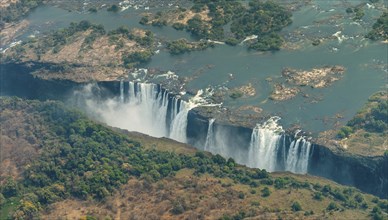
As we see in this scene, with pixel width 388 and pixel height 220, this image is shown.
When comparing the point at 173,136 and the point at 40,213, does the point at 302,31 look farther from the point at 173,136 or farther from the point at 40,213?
the point at 40,213

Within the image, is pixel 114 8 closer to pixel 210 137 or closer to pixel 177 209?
pixel 210 137

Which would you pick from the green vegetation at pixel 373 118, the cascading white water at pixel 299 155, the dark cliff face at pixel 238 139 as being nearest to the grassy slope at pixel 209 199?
the dark cliff face at pixel 238 139

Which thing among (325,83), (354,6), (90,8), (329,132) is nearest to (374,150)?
(329,132)

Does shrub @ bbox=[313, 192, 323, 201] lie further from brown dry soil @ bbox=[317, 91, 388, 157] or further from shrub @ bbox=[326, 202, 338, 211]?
brown dry soil @ bbox=[317, 91, 388, 157]

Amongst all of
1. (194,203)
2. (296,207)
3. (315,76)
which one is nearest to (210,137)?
(315,76)

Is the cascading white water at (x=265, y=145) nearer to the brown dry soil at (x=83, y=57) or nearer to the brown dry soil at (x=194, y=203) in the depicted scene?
the brown dry soil at (x=194, y=203)
